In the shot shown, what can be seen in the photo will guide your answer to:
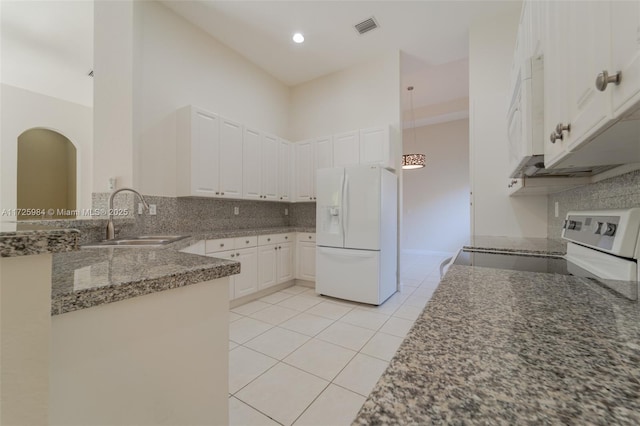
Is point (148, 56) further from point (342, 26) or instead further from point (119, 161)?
point (342, 26)

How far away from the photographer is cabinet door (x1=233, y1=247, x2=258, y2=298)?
2969 mm

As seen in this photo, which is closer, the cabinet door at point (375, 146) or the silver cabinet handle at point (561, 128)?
the silver cabinet handle at point (561, 128)

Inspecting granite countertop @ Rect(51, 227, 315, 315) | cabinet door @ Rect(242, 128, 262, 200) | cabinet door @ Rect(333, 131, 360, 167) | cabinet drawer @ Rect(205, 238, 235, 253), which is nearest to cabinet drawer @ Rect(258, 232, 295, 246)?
cabinet drawer @ Rect(205, 238, 235, 253)

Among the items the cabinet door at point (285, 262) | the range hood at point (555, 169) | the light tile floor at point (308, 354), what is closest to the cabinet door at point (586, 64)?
the range hood at point (555, 169)

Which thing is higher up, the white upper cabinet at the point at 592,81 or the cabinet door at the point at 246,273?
the white upper cabinet at the point at 592,81

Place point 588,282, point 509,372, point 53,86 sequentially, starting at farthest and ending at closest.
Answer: point 53,86 < point 588,282 < point 509,372

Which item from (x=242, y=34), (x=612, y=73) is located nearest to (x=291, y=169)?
(x=242, y=34)

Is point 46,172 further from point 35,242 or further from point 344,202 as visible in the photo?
point 35,242

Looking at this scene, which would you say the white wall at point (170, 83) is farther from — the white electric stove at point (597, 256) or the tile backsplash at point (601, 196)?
the tile backsplash at point (601, 196)

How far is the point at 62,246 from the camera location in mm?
542

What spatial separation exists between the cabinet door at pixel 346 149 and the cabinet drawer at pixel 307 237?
111cm

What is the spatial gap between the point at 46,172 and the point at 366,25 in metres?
5.27

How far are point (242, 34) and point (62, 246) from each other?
3.63 meters

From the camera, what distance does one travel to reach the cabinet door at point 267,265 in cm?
328
